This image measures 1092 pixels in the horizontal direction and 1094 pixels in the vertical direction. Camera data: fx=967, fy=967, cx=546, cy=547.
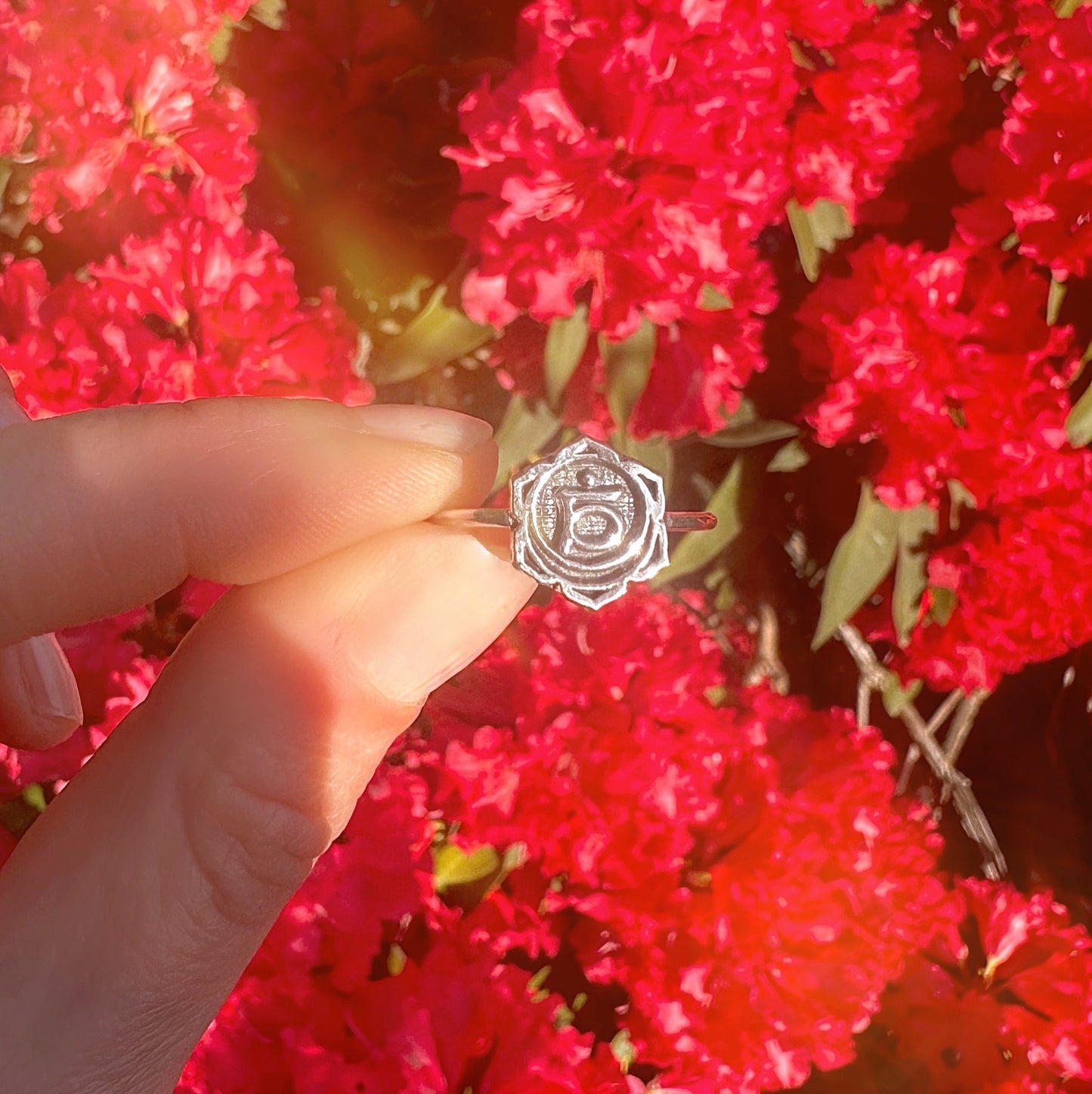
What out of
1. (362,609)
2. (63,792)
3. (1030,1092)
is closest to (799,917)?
(1030,1092)

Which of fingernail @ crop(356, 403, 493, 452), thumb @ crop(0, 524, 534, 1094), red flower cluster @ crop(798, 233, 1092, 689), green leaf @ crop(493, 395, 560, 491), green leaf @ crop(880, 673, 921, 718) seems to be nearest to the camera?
thumb @ crop(0, 524, 534, 1094)

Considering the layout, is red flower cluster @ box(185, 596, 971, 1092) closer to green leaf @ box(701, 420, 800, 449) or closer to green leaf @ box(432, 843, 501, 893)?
green leaf @ box(432, 843, 501, 893)

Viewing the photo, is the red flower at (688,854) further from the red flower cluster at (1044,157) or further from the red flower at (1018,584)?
the red flower cluster at (1044,157)

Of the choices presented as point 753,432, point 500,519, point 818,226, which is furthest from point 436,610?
point 818,226

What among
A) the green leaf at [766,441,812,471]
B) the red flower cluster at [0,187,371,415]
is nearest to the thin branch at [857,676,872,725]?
the green leaf at [766,441,812,471]

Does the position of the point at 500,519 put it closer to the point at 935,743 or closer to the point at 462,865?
the point at 462,865

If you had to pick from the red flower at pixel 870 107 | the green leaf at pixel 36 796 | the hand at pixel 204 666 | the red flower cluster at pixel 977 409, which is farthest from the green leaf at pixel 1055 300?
the green leaf at pixel 36 796
